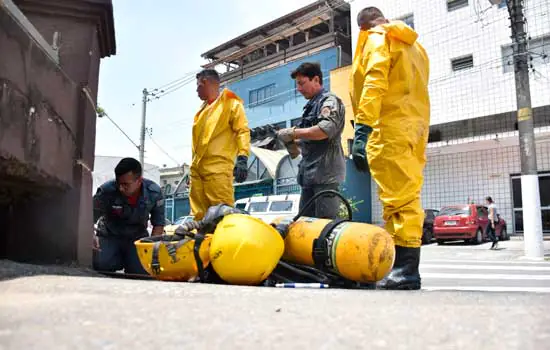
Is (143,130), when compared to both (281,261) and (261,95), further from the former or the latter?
(281,261)

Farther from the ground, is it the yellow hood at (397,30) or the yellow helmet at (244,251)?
the yellow hood at (397,30)

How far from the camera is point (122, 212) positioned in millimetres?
3754

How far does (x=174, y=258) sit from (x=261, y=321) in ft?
4.75

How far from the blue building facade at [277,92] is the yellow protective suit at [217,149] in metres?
16.2

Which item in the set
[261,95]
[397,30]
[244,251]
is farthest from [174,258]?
[261,95]

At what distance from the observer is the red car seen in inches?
494

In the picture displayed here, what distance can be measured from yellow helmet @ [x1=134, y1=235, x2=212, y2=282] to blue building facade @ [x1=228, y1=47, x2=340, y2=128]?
1786 cm

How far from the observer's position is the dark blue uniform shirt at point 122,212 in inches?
149

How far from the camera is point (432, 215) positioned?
14.5 m

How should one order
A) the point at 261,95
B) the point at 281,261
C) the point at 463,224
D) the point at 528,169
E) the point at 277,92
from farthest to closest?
1. the point at 261,95
2. the point at 277,92
3. the point at 463,224
4. the point at 528,169
5. the point at 281,261

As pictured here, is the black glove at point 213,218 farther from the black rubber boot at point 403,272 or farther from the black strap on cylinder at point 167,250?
the black rubber boot at point 403,272

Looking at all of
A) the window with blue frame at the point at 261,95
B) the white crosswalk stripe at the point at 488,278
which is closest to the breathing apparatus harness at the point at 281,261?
the white crosswalk stripe at the point at 488,278

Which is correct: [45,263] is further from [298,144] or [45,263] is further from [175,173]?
[175,173]

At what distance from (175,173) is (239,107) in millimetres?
37117
